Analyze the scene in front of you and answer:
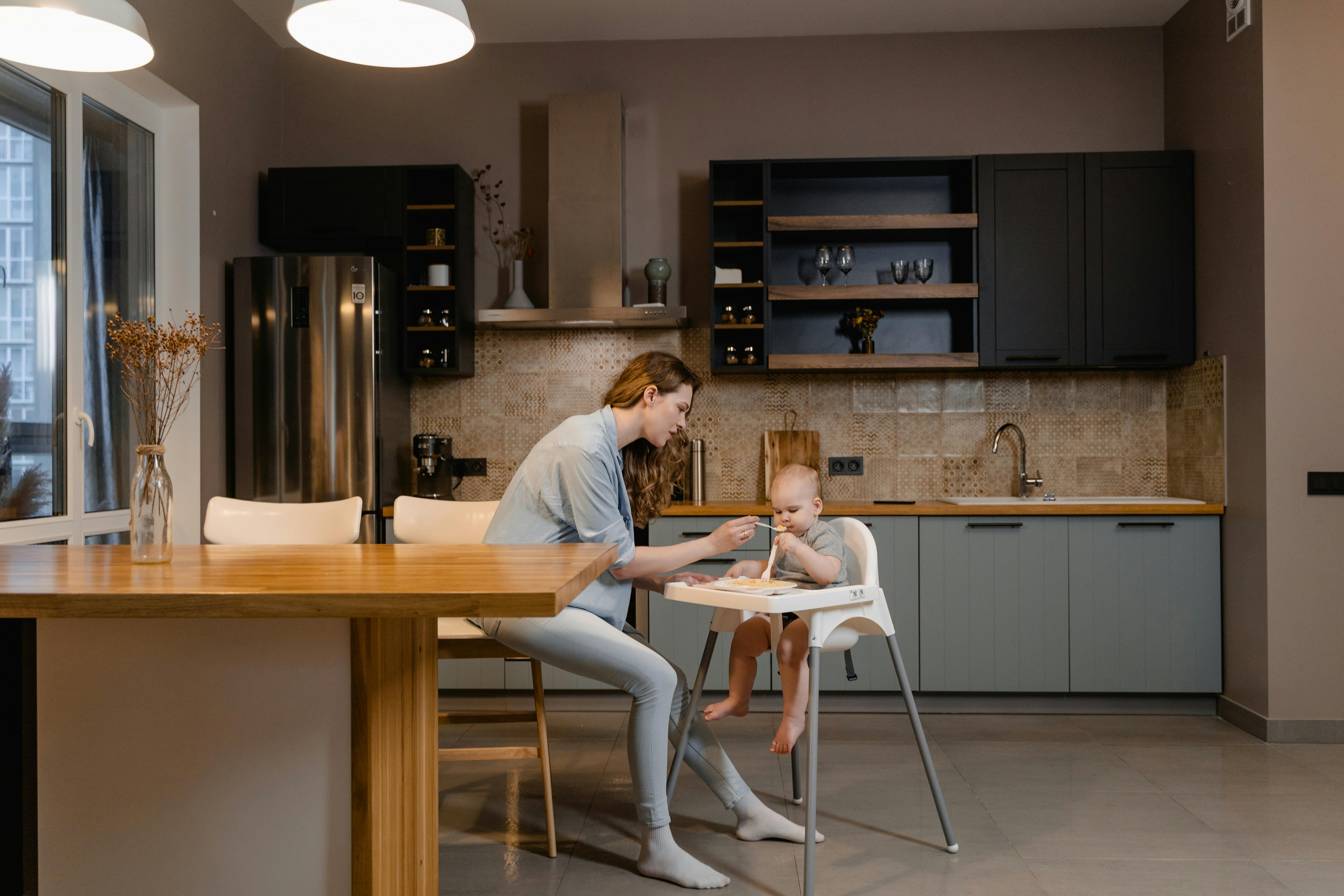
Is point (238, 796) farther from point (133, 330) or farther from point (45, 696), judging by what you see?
point (133, 330)

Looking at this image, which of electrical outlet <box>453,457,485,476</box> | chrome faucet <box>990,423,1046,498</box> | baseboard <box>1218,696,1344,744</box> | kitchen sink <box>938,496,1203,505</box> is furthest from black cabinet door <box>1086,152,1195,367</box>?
electrical outlet <box>453,457,485,476</box>

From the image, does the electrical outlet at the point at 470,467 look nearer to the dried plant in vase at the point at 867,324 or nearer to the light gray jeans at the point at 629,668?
the dried plant in vase at the point at 867,324

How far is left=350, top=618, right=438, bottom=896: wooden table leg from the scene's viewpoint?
150cm

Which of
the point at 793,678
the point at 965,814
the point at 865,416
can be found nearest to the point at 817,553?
the point at 793,678

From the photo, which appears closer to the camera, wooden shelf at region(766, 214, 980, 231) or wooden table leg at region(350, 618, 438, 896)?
wooden table leg at region(350, 618, 438, 896)

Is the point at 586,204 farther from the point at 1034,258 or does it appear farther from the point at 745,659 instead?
the point at 745,659

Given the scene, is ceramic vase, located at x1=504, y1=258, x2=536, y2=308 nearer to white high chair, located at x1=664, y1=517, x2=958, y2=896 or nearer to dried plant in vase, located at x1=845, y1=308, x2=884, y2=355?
dried plant in vase, located at x1=845, y1=308, x2=884, y2=355

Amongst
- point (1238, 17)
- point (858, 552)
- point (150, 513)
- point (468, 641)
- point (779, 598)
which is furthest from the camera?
point (1238, 17)

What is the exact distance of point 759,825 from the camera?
2.42 metres

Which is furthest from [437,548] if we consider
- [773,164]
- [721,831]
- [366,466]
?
[773,164]

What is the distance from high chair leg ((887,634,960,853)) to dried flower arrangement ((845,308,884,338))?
201 centimetres

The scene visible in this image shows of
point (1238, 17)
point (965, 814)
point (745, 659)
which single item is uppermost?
point (1238, 17)

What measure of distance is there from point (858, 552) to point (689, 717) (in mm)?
596

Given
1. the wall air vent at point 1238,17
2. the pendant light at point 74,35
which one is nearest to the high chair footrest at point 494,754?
the pendant light at point 74,35
